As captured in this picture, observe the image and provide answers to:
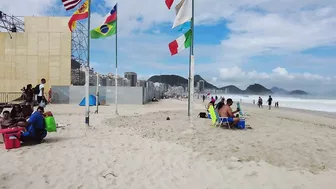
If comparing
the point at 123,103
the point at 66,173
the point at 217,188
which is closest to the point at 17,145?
the point at 66,173

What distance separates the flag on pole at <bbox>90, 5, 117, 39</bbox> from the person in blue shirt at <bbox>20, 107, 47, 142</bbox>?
5.29 meters

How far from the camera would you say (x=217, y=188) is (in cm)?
466

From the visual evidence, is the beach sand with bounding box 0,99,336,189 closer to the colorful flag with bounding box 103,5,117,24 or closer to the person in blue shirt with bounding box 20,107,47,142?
the person in blue shirt with bounding box 20,107,47,142

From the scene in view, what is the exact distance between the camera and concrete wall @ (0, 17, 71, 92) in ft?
108

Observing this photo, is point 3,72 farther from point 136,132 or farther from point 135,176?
point 135,176

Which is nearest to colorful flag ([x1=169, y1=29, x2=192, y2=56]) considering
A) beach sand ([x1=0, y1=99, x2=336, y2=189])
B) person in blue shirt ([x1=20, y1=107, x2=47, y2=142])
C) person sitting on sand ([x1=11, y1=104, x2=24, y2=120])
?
beach sand ([x1=0, y1=99, x2=336, y2=189])

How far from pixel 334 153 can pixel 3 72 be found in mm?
33774

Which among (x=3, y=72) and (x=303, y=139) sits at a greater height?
(x=3, y=72)

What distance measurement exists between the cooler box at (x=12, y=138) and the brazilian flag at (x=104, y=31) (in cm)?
574

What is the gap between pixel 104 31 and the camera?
12.4 m

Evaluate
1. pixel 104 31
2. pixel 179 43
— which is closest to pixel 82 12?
pixel 104 31

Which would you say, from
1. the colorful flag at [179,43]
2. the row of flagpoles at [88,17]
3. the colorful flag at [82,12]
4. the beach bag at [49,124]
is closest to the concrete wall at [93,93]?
the row of flagpoles at [88,17]

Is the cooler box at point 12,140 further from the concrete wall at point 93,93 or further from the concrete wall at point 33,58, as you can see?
the concrete wall at point 33,58

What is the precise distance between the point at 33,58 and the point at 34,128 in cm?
2813
